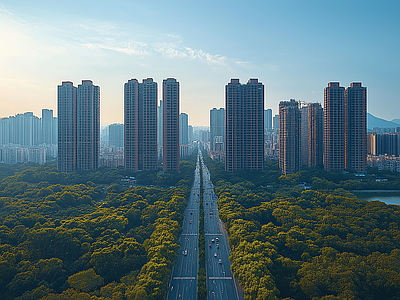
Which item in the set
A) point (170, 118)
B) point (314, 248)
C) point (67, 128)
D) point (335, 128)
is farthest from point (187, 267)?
point (335, 128)

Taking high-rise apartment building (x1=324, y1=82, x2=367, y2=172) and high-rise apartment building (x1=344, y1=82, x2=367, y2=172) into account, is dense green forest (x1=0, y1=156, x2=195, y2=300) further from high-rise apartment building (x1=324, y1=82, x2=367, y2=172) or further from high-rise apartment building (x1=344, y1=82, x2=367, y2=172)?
high-rise apartment building (x1=344, y1=82, x2=367, y2=172)

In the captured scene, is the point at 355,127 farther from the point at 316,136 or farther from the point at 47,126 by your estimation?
the point at 47,126

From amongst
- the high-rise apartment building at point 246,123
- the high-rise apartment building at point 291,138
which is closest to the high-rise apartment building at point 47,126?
the high-rise apartment building at point 246,123

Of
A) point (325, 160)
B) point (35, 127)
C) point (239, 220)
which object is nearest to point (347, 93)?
point (325, 160)

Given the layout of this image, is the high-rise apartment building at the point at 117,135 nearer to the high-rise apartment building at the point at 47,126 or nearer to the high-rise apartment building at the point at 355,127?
the high-rise apartment building at the point at 47,126

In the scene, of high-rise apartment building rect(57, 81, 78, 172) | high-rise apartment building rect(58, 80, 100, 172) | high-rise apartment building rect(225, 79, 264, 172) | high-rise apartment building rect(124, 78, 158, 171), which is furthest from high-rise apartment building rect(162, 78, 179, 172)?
high-rise apartment building rect(57, 81, 78, 172)
